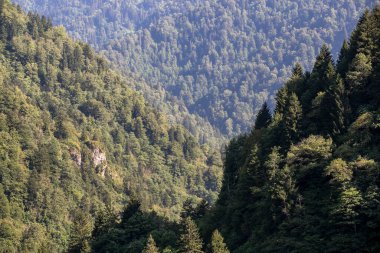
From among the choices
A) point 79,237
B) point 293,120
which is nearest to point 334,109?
point 293,120

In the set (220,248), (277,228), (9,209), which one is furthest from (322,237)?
(9,209)

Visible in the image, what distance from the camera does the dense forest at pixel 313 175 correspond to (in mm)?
61375

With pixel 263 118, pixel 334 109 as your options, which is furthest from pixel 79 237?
pixel 334 109

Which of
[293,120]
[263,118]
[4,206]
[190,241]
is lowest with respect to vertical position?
[190,241]

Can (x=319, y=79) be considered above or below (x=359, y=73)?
above

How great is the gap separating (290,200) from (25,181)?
120 metres

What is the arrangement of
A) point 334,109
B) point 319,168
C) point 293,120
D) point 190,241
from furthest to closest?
point 293,120, point 190,241, point 334,109, point 319,168

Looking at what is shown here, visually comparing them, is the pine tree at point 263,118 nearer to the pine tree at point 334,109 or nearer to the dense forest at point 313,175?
the dense forest at point 313,175

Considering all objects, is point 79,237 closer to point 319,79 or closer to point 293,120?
point 293,120

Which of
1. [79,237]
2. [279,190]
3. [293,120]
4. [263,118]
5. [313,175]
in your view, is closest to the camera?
[279,190]

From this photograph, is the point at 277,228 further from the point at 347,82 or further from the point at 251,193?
the point at 347,82

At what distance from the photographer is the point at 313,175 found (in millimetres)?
72312

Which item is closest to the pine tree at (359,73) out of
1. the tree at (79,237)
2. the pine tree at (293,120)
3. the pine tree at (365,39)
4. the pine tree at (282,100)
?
the pine tree at (365,39)

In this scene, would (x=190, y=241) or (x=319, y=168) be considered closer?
(x=319, y=168)
